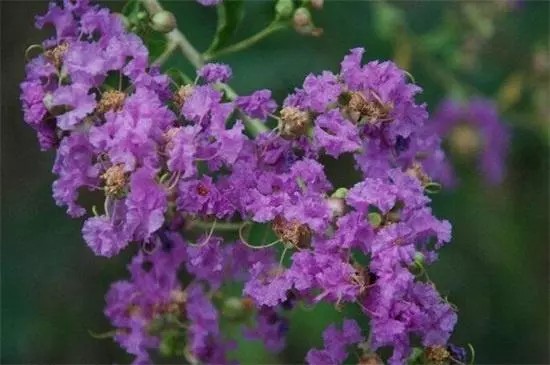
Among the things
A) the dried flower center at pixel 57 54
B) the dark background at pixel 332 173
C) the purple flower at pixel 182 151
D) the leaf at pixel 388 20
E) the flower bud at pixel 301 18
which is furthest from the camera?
the dark background at pixel 332 173

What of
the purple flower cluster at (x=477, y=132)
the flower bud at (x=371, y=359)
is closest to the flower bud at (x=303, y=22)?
the flower bud at (x=371, y=359)

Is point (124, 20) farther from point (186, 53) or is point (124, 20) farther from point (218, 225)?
point (218, 225)

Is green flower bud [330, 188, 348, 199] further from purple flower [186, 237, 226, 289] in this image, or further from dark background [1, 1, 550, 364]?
dark background [1, 1, 550, 364]

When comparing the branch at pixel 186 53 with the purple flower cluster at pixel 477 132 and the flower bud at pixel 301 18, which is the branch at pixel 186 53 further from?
the purple flower cluster at pixel 477 132

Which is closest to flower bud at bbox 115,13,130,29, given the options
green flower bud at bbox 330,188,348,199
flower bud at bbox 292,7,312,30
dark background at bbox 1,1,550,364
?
flower bud at bbox 292,7,312,30

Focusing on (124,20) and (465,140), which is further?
(465,140)

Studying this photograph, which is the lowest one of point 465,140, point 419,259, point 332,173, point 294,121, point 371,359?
point 371,359

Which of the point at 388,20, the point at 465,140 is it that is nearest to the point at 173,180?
the point at 388,20
